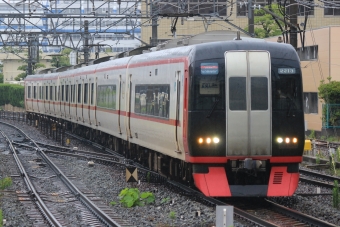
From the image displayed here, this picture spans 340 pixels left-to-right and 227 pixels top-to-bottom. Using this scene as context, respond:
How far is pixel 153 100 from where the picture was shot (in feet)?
50.0

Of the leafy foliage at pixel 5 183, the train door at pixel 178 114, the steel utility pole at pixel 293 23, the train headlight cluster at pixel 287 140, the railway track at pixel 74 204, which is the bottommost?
the railway track at pixel 74 204

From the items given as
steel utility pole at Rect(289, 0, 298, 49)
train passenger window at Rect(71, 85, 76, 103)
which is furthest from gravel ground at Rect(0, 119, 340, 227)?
train passenger window at Rect(71, 85, 76, 103)

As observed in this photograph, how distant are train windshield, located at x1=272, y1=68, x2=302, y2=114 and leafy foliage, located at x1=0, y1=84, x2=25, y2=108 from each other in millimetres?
56315

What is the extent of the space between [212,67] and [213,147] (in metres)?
1.23

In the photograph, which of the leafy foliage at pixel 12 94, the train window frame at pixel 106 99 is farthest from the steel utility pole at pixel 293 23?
the leafy foliage at pixel 12 94

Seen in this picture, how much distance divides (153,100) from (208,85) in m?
3.37

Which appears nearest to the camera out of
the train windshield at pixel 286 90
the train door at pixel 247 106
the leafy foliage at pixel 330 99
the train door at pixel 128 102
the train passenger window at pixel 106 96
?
the train door at pixel 247 106

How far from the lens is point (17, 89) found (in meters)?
66.9

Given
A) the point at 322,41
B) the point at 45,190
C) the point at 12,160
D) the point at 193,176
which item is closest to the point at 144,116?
the point at 45,190

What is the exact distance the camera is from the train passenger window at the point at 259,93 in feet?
39.0

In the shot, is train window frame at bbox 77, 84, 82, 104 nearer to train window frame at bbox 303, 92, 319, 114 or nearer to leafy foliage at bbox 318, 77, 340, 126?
leafy foliage at bbox 318, 77, 340, 126

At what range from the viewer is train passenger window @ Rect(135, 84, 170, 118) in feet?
46.3

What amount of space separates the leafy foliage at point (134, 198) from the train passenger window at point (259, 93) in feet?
8.11

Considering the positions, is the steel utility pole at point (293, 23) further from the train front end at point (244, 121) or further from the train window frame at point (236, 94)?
the train window frame at point (236, 94)
